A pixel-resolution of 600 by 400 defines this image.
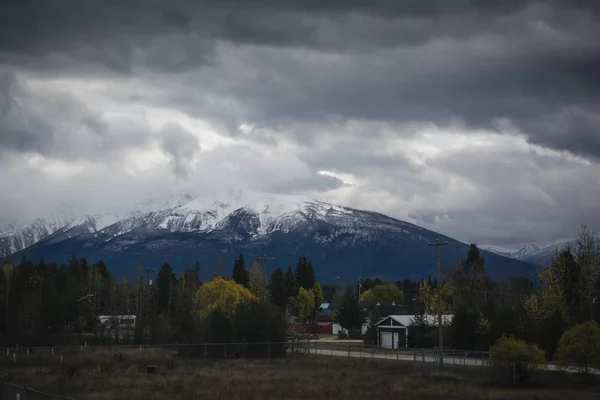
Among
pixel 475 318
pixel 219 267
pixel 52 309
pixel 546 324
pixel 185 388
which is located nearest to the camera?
pixel 185 388

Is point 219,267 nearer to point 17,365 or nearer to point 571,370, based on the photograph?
point 17,365

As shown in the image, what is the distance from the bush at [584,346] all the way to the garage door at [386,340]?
159 feet

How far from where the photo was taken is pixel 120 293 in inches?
5157

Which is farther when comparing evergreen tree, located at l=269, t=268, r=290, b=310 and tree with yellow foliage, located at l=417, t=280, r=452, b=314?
evergreen tree, located at l=269, t=268, r=290, b=310

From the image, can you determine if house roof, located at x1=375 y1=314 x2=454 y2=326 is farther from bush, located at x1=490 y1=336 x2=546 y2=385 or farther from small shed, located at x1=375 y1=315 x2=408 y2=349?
bush, located at x1=490 y1=336 x2=546 y2=385

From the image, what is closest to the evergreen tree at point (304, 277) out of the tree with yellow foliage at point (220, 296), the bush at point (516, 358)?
the tree with yellow foliage at point (220, 296)

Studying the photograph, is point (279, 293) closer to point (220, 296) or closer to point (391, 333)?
point (391, 333)

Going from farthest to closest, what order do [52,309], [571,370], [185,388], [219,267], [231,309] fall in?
[219,267] → [52,309] → [231,309] → [571,370] → [185,388]

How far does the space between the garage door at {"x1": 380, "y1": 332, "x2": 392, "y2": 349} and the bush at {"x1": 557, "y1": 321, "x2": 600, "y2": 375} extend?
159ft

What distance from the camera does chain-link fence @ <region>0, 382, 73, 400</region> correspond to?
24781 mm

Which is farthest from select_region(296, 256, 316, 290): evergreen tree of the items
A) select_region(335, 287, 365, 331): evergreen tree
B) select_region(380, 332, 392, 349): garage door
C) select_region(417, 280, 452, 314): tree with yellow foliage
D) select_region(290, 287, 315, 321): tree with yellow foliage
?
select_region(380, 332, 392, 349): garage door

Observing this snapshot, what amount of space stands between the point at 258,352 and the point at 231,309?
554 inches

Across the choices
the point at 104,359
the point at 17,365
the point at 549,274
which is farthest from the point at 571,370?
the point at 17,365

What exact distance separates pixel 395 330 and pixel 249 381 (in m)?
51.5
